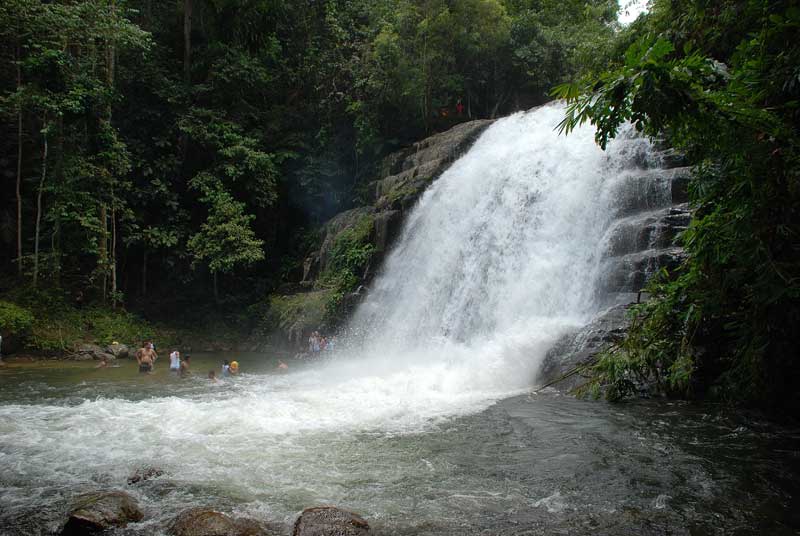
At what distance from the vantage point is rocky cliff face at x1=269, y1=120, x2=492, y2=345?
18156mm

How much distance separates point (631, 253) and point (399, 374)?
222 inches

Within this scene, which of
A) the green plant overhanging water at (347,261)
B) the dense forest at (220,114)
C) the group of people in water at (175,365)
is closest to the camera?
the group of people in water at (175,365)

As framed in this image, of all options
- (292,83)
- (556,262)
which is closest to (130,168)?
(292,83)

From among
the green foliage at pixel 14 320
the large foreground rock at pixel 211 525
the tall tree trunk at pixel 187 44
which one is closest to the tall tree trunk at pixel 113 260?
the green foliage at pixel 14 320

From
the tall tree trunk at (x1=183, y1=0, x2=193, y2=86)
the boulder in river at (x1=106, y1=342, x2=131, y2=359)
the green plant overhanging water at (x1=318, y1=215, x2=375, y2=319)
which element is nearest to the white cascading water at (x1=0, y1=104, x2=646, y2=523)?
the green plant overhanging water at (x1=318, y1=215, x2=375, y2=319)

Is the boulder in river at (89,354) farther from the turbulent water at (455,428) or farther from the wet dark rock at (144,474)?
the wet dark rock at (144,474)

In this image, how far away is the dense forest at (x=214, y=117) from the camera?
19.0m

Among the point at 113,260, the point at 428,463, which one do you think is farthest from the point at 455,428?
the point at 113,260

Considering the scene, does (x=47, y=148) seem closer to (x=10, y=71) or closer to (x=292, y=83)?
(x=10, y=71)

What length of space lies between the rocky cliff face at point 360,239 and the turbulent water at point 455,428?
2096 millimetres

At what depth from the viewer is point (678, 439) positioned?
21.2ft

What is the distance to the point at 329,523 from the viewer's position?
4.59 metres

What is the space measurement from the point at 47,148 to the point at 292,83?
446 inches

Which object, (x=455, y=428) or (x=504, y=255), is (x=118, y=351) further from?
(x=455, y=428)
